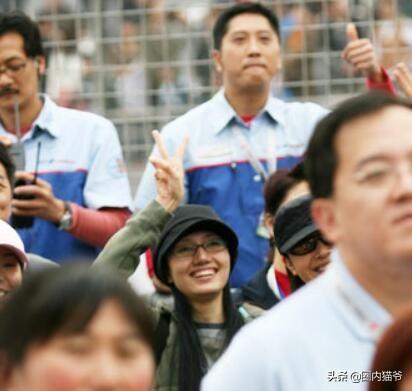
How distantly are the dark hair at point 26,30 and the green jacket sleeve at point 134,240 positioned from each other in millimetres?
1854

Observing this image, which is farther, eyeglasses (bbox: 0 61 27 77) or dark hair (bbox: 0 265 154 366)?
eyeglasses (bbox: 0 61 27 77)

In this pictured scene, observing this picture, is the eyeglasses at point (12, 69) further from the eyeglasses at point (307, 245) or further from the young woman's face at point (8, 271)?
the young woman's face at point (8, 271)

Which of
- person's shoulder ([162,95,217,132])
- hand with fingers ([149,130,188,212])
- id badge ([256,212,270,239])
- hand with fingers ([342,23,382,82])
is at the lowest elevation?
id badge ([256,212,270,239])

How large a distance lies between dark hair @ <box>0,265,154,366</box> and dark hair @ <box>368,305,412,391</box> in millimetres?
515

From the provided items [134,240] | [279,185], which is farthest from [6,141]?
[134,240]

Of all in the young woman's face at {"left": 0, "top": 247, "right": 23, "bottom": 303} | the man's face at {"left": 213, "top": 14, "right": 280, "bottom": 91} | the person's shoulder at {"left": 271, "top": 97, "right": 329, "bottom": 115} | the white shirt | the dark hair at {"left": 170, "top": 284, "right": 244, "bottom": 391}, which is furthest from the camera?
the man's face at {"left": 213, "top": 14, "right": 280, "bottom": 91}

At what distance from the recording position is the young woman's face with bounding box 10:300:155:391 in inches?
126

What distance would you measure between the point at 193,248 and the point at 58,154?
4.71ft

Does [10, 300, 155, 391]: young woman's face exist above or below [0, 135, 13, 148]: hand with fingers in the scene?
below

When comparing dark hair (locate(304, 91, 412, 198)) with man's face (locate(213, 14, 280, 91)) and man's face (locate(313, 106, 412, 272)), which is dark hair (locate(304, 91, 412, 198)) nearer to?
man's face (locate(313, 106, 412, 272))

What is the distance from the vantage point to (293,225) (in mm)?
6109

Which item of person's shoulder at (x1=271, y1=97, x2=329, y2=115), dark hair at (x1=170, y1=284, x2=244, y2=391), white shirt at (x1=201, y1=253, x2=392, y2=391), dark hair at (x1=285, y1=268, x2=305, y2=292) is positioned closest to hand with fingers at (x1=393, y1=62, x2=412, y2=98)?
person's shoulder at (x1=271, y1=97, x2=329, y2=115)

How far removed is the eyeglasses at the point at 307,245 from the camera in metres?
6.07

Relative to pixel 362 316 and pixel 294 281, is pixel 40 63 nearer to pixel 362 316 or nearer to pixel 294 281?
pixel 294 281
